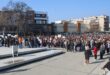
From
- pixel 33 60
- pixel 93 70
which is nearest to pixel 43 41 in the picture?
pixel 33 60

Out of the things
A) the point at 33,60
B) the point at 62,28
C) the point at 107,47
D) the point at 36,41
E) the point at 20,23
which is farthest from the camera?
the point at 62,28

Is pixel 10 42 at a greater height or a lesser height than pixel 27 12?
lesser

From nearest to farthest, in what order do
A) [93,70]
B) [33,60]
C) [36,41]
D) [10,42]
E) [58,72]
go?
[58,72], [93,70], [33,60], [10,42], [36,41]

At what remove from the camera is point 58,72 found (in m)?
17.6

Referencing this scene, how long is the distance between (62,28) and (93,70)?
5076 inches

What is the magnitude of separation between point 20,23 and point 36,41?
5632 centimetres

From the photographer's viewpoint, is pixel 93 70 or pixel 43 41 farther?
pixel 43 41

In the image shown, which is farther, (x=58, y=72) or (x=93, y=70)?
(x=93, y=70)

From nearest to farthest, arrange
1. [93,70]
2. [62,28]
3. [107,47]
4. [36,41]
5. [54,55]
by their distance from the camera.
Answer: [93,70]
[54,55]
[107,47]
[36,41]
[62,28]

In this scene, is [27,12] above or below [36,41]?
above

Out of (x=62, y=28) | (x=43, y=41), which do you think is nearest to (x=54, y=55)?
(x=43, y=41)

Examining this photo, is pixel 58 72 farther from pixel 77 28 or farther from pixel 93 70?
pixel 77 28

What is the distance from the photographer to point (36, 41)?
3831 cm

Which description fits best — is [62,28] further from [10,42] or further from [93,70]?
[93,70]
